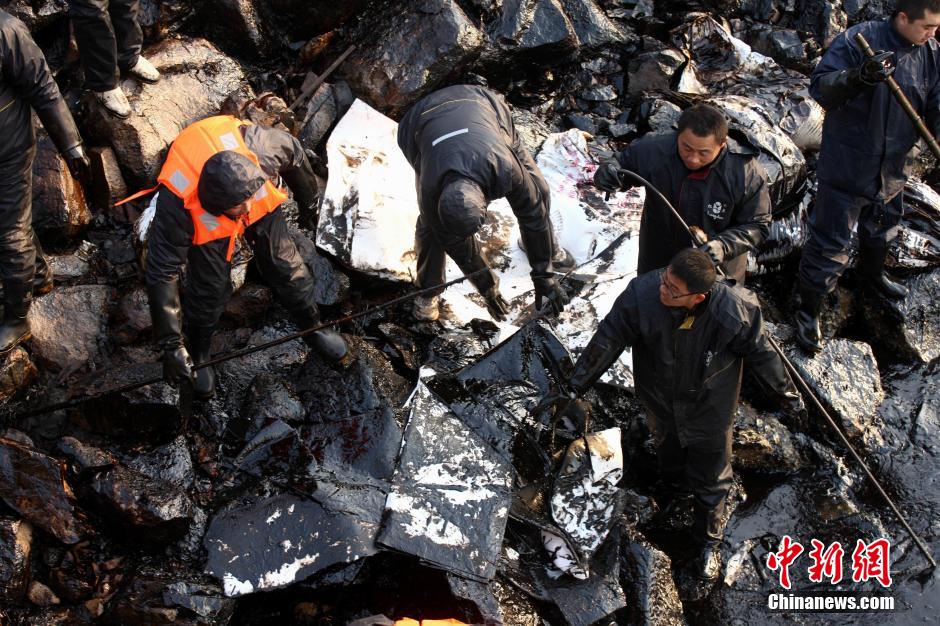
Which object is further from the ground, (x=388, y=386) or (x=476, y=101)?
(x=476, y=101)

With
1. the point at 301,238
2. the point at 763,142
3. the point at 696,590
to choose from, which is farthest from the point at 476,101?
the point at 696,590

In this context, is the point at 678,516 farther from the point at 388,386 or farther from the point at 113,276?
the point at 113,276

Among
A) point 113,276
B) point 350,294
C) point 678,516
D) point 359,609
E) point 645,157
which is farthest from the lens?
point 350,294

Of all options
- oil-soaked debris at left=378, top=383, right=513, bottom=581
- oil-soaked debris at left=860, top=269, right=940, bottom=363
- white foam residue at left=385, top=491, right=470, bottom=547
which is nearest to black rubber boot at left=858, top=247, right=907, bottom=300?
oil-soaked debris at left=860, top=269, right=940, bottom=363

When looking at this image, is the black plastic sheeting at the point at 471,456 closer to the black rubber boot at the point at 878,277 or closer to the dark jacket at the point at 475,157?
the dark jacket at the point at 475,157

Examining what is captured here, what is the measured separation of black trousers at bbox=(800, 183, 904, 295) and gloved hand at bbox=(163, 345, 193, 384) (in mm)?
3623

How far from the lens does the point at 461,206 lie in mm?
3773

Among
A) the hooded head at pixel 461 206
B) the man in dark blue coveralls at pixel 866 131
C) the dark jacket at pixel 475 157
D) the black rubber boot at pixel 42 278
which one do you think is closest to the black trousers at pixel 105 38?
the black rubber boot at pixel 42 278

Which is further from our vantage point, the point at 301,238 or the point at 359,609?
the point at 301,238

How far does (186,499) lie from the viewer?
3668 mm

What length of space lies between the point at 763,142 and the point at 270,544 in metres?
3.98

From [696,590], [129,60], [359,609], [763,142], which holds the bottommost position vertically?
[696,590]

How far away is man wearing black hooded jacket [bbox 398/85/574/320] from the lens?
388 centimetres

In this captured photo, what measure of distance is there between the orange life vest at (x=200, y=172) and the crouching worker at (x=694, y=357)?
177 centimetres
